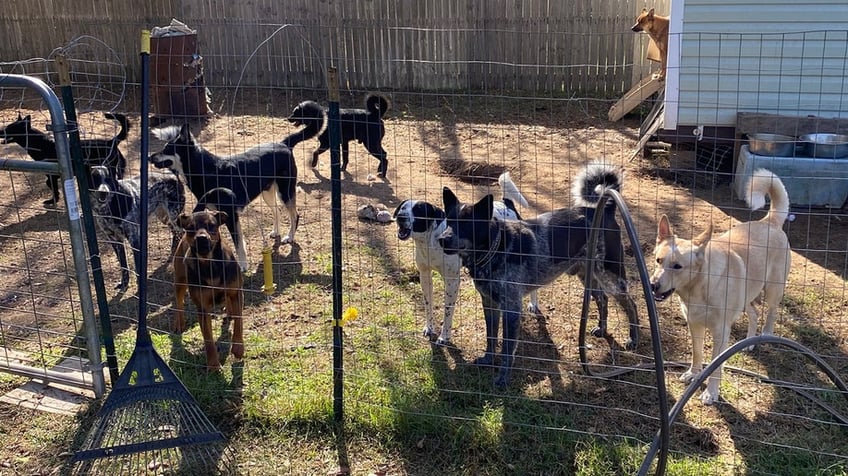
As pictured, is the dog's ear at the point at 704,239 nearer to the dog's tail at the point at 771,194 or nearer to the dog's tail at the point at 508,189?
the dog's tail at the point at 771,194

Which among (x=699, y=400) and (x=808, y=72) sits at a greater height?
(x=808, y=72)

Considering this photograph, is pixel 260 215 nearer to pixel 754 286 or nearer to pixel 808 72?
pixel 754 286

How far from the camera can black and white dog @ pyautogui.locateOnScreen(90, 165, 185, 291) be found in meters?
5.90

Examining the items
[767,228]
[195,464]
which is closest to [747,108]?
[767,228]

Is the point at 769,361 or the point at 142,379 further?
the point at 769,361

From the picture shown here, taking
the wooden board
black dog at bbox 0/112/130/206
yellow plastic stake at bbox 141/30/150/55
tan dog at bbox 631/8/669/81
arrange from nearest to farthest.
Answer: yellow plastic stake at bbox 141/30/150/55 → black dog at bbox 0/112/130/206 → the wooden board → tan dog at bbox 631/8/669/81

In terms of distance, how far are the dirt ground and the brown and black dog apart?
59 cm

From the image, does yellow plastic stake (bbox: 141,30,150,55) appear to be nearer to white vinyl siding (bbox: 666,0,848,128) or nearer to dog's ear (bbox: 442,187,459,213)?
dog's ear (bbox: 442,187,459,213)

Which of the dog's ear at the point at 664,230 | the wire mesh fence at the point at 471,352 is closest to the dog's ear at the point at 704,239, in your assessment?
the dog's ear at the point at 664,230

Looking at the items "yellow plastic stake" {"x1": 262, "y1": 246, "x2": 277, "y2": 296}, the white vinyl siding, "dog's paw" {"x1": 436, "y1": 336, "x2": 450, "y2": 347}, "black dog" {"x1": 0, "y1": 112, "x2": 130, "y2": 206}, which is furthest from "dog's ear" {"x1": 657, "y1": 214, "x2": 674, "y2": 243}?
"black dog" {"x1": 0, "y1": 112, "x2": 130, "y2": 206}

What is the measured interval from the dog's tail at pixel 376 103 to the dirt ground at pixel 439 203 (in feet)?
1.82

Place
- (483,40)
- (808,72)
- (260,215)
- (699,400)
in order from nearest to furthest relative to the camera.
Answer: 1. (699,400)
2. (260,215)
3. (808,72)
4. (483,40)

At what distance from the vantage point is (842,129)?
25.6 ft

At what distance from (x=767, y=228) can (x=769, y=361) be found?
2.83 feet
